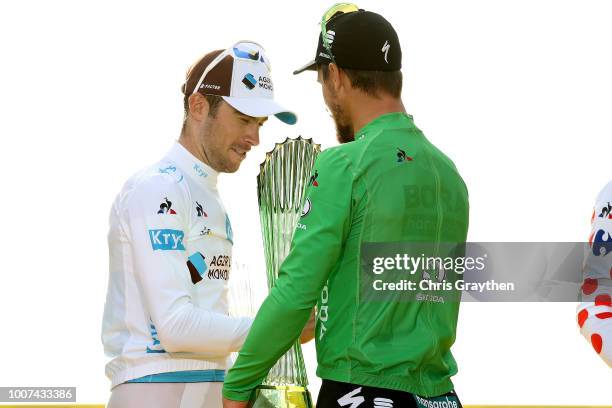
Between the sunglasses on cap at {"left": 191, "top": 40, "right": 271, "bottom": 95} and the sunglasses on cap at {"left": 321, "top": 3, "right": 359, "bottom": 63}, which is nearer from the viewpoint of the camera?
the sunglasses on cap at {"left": 321, "top": 3, "right": 359, "bottom": 63}

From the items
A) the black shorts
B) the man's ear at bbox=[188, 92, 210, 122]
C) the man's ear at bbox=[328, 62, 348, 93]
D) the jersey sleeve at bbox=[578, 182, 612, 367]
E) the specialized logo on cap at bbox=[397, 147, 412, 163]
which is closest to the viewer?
the black shorts

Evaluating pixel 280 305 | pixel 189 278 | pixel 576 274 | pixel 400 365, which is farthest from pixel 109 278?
pixel 576 274

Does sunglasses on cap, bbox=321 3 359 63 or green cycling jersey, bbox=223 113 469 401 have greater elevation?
sunglasses on cap, bbox=321 3 359 63

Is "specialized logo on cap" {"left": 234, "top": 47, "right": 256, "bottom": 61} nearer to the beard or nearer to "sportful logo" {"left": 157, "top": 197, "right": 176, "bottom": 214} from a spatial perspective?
"sportful logo" {"left": 157, "top": 197, "right": 176, "bottom": 214}

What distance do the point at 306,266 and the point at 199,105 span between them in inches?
42.6

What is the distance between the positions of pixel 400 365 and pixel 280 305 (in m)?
0.32

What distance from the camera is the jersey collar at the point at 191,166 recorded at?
314 cm

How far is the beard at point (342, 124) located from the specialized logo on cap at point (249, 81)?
2.38ft

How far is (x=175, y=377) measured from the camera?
293 cm

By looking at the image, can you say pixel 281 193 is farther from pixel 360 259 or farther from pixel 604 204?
pixel 604 204

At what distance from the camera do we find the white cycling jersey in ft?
9.24

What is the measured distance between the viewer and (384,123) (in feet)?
8.23

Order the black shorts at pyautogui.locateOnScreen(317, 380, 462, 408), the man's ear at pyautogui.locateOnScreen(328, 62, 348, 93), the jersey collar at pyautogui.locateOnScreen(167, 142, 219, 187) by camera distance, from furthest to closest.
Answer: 1. the jersey collar at pyautogui.locateOnScreen(167, 142, 219, 187)
2. the man's ear at pyautogui.locateOnScreen(328, 62, 348, 93)
3. the black shorts at pyautogui.locateOnScreen(317, 380, 462, 408)

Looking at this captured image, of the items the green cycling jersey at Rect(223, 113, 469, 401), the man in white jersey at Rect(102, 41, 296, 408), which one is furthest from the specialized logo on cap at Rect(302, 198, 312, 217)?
the man in white jersey at Rect(102, 41, 296, 408)
